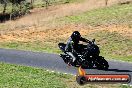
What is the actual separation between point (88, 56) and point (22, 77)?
404cm

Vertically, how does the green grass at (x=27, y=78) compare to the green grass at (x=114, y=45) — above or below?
above

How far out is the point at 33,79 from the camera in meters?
17.0

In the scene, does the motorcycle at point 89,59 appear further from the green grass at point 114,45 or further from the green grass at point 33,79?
the green grass at point 114,45

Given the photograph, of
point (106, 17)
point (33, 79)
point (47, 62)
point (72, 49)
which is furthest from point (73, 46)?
point (106, 17)

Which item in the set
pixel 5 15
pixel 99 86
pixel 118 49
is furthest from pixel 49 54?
pixel 5 15

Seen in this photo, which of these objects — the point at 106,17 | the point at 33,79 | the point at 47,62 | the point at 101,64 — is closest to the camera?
the point at 33,79

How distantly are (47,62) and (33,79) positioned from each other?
514cm

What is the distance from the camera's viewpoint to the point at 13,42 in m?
30.6

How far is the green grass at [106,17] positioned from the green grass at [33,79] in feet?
55.2

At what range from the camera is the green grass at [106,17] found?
1397 inches

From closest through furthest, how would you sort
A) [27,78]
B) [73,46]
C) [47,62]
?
[27,78], [73,46], [47,62]

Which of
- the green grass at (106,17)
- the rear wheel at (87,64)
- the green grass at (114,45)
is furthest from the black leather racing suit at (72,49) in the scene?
the green grass at (106,17)

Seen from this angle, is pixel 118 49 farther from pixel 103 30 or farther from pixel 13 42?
pixel 13 42

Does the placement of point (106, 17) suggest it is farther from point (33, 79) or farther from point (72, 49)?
point (33, 79)
